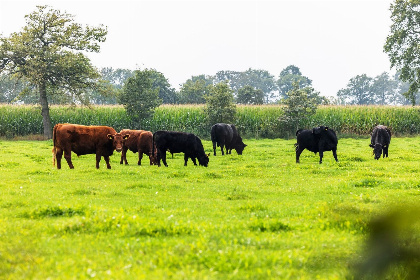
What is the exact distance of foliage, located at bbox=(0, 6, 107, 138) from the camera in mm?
41594

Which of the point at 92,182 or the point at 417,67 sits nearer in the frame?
the point at 92,182

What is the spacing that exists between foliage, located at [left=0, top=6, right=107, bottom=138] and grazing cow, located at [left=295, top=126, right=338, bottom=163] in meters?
28.7

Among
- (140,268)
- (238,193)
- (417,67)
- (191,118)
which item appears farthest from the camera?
(417,67)

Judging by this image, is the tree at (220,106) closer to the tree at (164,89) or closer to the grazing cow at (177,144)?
the grazing cow at (177,144)

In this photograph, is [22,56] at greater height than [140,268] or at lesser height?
greater

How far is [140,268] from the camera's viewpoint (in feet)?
18.4

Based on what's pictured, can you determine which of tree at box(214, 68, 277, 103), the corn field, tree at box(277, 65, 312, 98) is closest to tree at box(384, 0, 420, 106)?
the corn field

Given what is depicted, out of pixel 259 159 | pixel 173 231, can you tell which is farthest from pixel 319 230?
pixel 259 159

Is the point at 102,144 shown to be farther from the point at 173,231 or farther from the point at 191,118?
the point at 191,118

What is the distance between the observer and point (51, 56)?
138 feet

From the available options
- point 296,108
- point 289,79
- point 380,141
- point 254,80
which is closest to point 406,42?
point 296,108

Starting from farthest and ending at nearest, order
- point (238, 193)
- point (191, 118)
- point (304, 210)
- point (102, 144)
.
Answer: point (191, 118)
point (102, 144)
point (238, 193)
point (304, 210)

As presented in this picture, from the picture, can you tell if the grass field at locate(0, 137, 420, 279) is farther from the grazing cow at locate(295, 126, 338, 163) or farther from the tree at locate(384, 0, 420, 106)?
the tree at locate(384, 0, 420, 106)

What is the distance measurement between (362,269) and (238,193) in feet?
29.3
